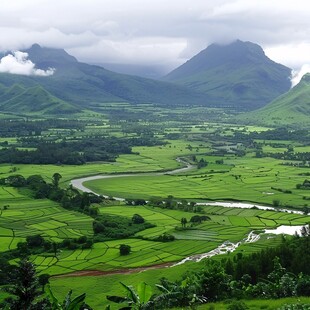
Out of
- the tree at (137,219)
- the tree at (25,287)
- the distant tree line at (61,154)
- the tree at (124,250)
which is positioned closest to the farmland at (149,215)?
the tree at (124,250)

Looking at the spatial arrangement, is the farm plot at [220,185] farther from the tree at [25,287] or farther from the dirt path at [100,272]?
the tree at [25,287]

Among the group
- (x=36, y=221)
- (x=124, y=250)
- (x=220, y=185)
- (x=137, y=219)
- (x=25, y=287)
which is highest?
(x=25, y=287)

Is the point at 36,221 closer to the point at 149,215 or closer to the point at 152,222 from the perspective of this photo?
the point at 152,222

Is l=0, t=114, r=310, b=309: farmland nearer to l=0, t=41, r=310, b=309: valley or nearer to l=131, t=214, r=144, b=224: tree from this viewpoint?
l=0, t=41, r=310, b=309: valley

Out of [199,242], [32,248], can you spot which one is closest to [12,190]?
[32,248]

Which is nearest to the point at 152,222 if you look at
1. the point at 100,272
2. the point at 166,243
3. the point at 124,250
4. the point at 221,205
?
the point at 166,243

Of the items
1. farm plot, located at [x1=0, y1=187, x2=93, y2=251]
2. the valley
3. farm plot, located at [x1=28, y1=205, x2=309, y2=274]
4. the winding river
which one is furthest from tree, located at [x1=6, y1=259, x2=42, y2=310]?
farm plot, located at [x1=0, y1=187, x2=93, y2=251]

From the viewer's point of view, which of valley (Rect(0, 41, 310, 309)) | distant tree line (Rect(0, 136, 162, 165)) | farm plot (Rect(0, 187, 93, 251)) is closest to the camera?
valley (Rect(0, 41, 310, 309))

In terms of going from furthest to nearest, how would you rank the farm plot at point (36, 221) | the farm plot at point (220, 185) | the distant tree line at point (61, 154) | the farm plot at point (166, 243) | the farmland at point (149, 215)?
1. the distant tree line at point (61, 154)
2. the farm plot at point (220, 185)
3. the farm plot at point (36, 221)
4. the farm plot at point (166, 243)
5. the farmland at point (149, 215)

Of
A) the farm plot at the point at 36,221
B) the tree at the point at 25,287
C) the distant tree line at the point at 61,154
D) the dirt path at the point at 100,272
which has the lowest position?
the dirt path at the point at 100,272

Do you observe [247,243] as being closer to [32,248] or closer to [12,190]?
[32,248]

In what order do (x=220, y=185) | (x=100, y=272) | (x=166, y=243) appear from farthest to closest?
(x=220, y=185)
(x=166, y=243)
(x=100, y=272)
